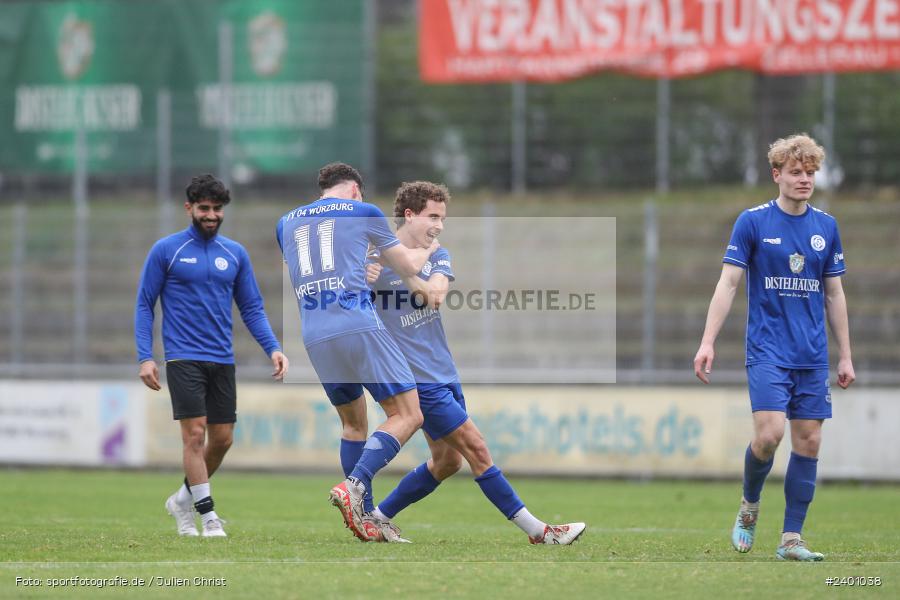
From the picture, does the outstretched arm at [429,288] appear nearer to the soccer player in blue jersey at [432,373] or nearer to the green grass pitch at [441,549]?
the soccer player in blue jersey at [432,373]

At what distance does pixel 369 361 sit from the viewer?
27.9 ft

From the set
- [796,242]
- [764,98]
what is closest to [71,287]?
[764,98]

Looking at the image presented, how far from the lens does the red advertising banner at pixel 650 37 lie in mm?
21156

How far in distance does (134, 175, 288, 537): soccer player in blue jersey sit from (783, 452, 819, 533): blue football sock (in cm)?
347

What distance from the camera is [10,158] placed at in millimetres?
24688

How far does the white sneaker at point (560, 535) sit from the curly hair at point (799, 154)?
2.52 metres

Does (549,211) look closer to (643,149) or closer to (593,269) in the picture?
(643,149)

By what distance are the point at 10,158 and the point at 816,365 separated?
64.2ft

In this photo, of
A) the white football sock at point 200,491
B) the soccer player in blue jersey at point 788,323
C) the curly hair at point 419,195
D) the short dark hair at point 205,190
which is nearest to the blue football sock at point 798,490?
the soccer player in blue jersey at point 788,323

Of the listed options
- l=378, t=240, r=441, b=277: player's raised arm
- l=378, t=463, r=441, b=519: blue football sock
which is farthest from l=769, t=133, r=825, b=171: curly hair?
l=378, t=463, r=441, b=519: blue football sock

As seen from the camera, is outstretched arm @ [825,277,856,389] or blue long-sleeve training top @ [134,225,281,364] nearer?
outstretched arm @ [825,277,856,389]

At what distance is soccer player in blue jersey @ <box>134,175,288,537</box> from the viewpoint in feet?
30.8

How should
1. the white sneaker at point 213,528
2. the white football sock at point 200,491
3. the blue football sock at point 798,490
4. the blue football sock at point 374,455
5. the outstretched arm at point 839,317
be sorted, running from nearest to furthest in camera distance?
1. the blue football sock at point 798,490
2. the outstretched arm at point 839,317
3. the blue football sock at point 374,455
4. the white sneaker at point 213,528
5. the white football sock at point 200,491

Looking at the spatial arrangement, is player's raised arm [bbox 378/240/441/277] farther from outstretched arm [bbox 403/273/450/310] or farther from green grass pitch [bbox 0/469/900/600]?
green grass pitch [bbox 0/469/900/600]
